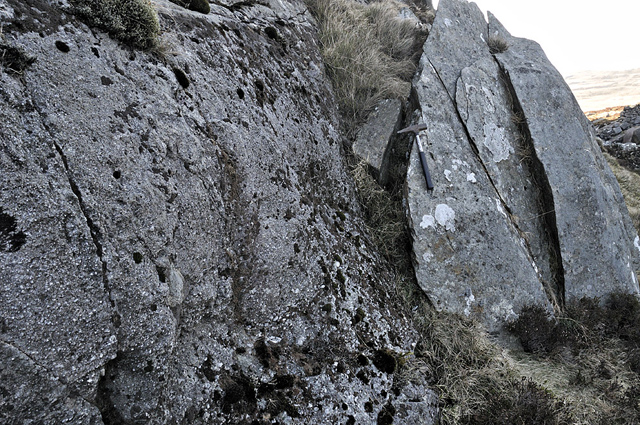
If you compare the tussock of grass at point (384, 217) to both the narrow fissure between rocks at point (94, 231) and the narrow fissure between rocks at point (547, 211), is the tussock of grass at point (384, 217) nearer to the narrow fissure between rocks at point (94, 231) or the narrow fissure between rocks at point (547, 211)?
the narrow fissure between rocks at point (547, 211)

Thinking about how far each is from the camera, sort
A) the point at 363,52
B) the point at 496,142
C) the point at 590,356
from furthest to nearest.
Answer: the point at 363,52 → the point at 496,142 → the point at 590,356

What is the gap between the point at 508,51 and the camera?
7195mm

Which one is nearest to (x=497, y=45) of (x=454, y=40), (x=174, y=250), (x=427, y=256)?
(x=454, y=40)

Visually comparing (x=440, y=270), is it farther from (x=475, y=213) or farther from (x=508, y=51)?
(x=508, y=51)

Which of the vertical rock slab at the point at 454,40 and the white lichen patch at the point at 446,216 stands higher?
the vertical rock slab at the point at 454,40

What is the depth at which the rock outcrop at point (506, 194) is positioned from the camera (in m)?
5.01

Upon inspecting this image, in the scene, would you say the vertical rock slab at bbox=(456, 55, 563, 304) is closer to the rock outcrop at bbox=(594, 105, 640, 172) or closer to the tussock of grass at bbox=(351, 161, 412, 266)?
the tussock of grass at bbox=(351, 161, 412, 266)

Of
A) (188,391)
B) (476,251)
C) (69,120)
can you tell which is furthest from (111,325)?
(476,251)

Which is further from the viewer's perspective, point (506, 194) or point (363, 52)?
point (363, 52)

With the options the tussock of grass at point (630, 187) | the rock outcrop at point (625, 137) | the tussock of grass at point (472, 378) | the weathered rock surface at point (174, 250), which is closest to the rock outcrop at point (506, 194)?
the tussock of grass at point (472, 378)

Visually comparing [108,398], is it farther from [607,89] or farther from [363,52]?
[607,89]

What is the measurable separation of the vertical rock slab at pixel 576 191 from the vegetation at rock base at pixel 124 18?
5.57 metres

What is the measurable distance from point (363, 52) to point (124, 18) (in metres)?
4.48

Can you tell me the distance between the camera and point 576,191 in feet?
19.2
